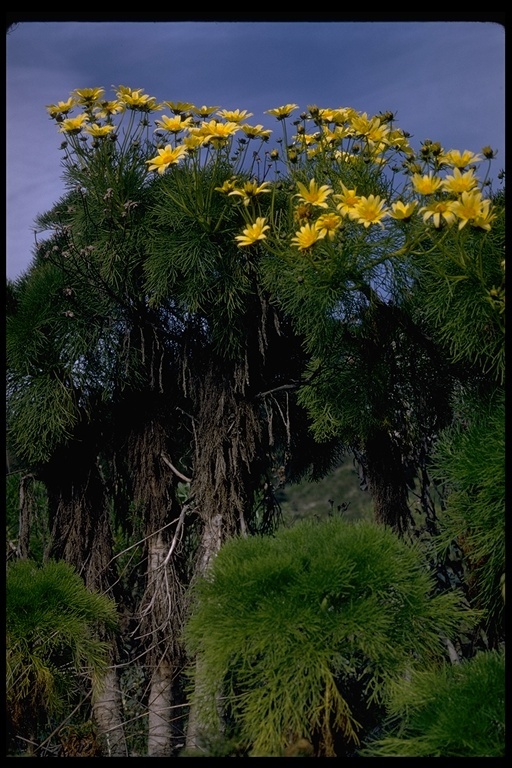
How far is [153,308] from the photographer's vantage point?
3842mm

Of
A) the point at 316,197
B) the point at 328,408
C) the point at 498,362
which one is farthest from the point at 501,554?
the point at 316,197

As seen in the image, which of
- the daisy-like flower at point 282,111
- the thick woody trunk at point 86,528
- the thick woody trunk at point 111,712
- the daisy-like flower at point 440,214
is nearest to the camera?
the daisy-like flower at point 440,214

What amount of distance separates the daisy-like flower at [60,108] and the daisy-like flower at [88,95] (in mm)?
41

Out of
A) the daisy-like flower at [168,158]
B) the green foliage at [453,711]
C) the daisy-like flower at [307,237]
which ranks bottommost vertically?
the green foliage at [453,711]

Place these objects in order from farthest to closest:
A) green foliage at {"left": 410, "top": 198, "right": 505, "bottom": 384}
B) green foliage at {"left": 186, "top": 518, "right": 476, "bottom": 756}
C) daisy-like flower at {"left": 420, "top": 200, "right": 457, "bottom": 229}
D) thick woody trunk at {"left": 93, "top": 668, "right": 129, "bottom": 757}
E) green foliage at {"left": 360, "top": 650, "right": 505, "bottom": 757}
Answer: thick woody trunk at {"left": 93, "top": 668, "right": 129, "bottom": 757} → green foliage at {"left": 410, "top": 198, "right": 505, "bottom": 384} → daisy-like flower at {"left": 420, "top": 200, "right": 457, "bottom": 229} → green foliage at {"left": 186, "top": 518, "right": 476, "bottom": 756} → green foliage at {"left": 360, "top": 650, "right": 505, "bottom": 757}

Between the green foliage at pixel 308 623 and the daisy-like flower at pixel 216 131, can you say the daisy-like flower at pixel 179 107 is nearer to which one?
the daisy-like flower at pixel 216 131

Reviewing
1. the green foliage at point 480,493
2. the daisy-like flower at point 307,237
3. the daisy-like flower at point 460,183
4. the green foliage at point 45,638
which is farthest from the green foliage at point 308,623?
the daisy-like flower at point 460,183

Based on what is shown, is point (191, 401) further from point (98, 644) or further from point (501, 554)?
point (501, 554)

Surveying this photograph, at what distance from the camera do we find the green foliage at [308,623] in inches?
96.7

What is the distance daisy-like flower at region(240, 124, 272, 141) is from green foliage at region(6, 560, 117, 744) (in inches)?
75.7

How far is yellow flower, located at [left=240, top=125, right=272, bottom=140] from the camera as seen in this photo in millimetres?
3258

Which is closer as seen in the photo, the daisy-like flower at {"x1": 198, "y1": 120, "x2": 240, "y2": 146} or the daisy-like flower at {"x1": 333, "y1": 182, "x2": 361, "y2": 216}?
the daisy-like flower at {"x1": 333, "y1": 182, "x2": 361, "y2": 216}

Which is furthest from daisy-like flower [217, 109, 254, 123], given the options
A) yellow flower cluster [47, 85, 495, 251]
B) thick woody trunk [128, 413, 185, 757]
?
thick woody trunk [128, 413, 185, 757]

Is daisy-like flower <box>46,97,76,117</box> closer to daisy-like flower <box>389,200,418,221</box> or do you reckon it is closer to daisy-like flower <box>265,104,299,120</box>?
daisy-like flower <box>265,104,299,120</box>
